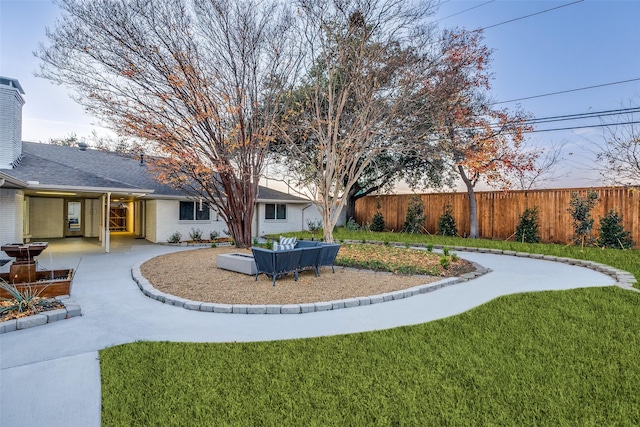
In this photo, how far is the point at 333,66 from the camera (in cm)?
1002

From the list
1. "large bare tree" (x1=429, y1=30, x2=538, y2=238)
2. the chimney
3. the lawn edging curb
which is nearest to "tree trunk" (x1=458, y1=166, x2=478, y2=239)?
"large bare tree" (x1=429, y1=30, x2=538, y2=238)

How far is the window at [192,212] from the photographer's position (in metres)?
15.3

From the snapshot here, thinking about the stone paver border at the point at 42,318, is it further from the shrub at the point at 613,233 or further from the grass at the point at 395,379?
the shrub at the point at 613,233

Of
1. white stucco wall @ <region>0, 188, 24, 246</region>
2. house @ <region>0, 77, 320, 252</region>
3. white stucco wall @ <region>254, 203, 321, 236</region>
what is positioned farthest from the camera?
white stucco wall @ <region>254, 203, 321, 236</region>

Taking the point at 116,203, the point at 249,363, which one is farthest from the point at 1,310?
the point at 116,203

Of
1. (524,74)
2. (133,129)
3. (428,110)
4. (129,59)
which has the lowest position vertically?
(133,129)

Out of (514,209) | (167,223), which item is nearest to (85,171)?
(167,223)

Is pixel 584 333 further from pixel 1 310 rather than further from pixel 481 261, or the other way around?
pixel 1 310

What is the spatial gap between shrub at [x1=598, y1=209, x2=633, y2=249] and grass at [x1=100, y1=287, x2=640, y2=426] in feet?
29.8

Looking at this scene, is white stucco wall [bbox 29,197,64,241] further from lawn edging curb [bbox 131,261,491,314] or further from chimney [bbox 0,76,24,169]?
lawn edging curb [bbox 131,261,491,314]

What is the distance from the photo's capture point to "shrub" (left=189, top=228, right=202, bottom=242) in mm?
14785

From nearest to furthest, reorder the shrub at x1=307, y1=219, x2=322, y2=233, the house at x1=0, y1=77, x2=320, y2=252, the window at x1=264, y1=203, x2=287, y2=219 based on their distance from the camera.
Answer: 1. the house at x1=0, y1=77, x2=320, y2=252
2. the window at x1=264, y1=203, x2=287, y2=219
3. the shrub at x1=307, y1=219, x2=322, y2=233

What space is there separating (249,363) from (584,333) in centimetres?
390

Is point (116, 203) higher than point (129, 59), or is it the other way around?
point (129, 59)
